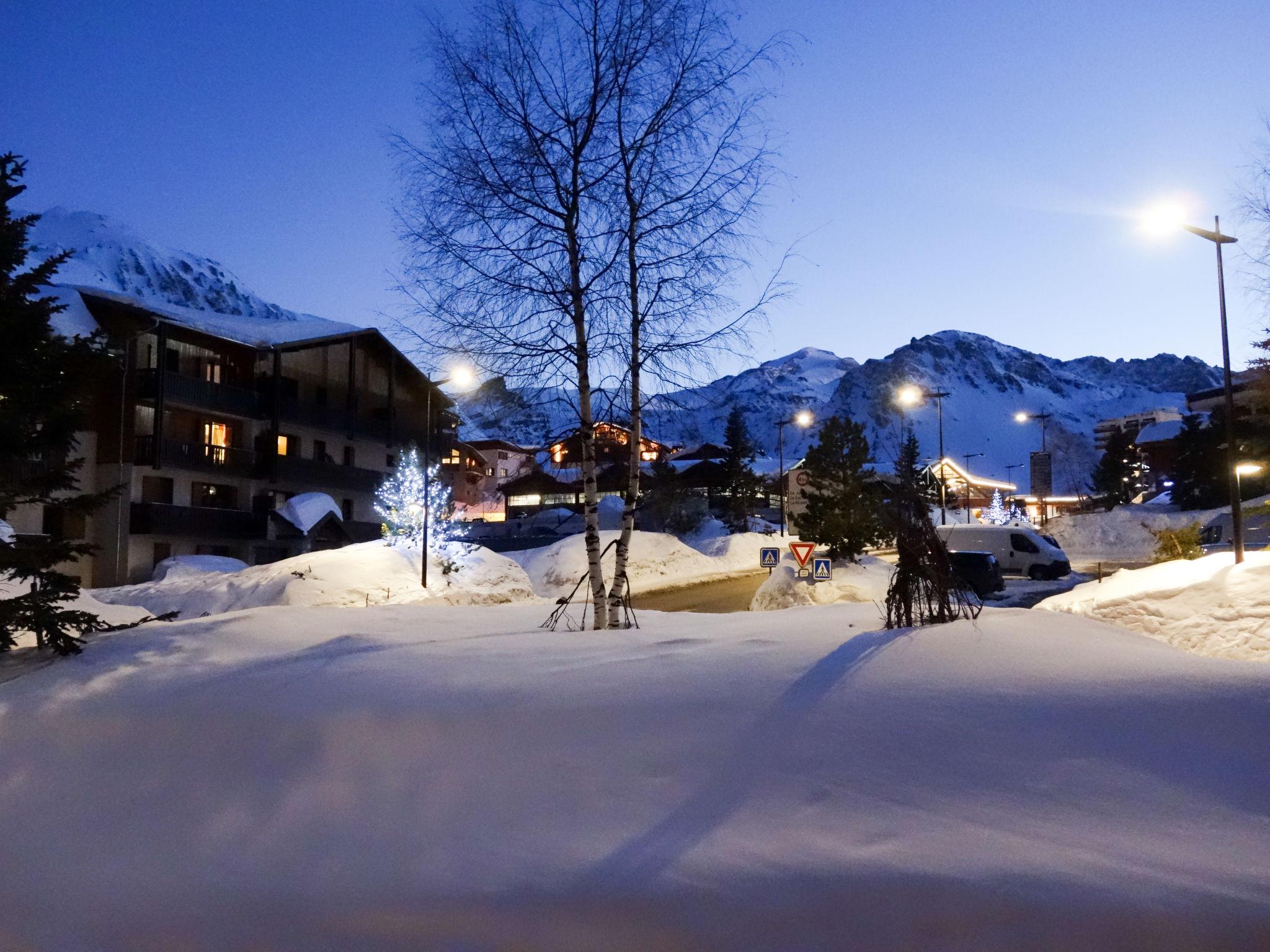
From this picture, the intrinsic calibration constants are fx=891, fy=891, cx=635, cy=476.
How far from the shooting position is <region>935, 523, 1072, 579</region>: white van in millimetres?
36219

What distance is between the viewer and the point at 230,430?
38438 millimetres

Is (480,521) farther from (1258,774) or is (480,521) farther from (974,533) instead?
(1258,774)

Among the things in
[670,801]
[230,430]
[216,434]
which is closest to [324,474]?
[230,430]

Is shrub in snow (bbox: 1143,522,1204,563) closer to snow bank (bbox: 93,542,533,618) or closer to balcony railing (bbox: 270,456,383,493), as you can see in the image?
snow bank (bbox: 93,542,533,618)

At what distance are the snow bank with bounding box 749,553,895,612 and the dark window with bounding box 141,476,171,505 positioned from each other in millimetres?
23088

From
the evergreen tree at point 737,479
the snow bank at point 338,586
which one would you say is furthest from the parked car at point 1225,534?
the snow bank at point 338,586

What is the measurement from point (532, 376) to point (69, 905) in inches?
311

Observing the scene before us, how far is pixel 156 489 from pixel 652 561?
69.2 feet

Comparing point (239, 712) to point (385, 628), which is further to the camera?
point (385, 628)

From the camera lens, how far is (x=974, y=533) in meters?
38.9

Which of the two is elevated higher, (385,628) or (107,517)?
(107,517)

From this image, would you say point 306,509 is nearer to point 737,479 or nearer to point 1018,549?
point 1018,549

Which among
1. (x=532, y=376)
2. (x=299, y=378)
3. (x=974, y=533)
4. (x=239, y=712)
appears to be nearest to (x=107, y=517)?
(x=299, y=378)

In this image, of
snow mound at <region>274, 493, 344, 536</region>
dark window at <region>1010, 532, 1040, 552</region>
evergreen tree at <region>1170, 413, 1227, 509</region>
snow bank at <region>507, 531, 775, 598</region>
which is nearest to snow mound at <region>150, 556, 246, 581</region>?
snow mound at <region>274, 493, 344, 536</region>
